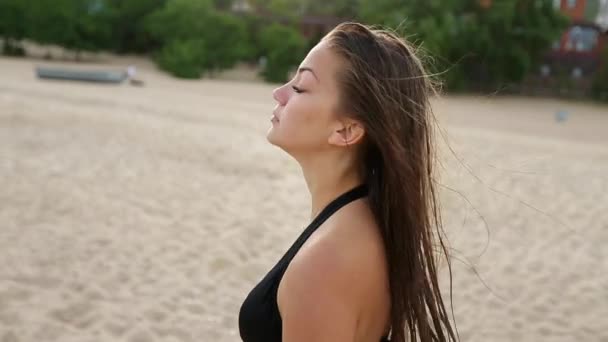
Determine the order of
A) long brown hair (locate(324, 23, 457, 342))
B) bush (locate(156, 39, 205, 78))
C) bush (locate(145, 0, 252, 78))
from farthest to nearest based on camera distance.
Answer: bush (locate(145, 0, 252, 78)) → bush (locate(156, 39, 205, 78)) → long brown hair (locate(324, 23, 457, 342))

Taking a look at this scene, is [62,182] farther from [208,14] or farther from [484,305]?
[208,14]

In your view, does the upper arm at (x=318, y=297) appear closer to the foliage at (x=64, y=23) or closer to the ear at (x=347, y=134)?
the ear at (x=347, y=134)

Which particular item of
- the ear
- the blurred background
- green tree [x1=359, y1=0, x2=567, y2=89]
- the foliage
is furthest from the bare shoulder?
the foliage

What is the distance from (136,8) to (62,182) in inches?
977

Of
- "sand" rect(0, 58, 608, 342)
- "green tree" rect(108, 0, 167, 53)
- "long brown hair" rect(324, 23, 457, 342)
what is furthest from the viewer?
"green tree" rect(108, 0, 167, 53)

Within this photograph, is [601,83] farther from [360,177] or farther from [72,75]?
[360,177]

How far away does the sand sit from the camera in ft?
14.3

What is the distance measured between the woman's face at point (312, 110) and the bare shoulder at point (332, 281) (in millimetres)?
157

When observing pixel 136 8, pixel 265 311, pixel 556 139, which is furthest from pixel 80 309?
pixel 136 8

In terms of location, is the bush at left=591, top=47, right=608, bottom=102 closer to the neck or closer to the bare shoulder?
the neck

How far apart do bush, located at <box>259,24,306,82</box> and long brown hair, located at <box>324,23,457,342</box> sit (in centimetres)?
2669

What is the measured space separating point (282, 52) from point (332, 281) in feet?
89.3

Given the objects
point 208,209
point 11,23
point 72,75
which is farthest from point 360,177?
point 11,23

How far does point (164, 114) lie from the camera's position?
583 inches
